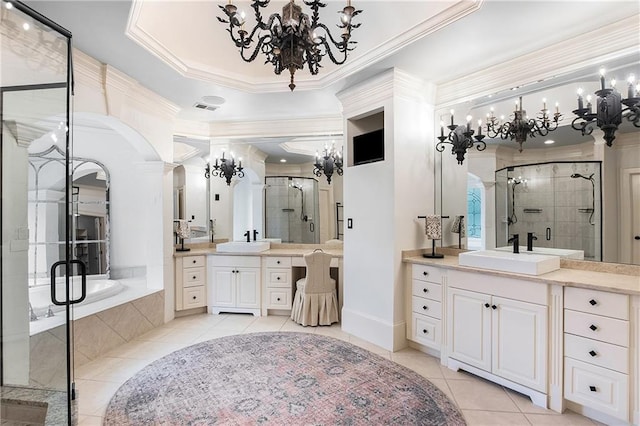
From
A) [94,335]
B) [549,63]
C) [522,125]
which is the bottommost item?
[94,335]

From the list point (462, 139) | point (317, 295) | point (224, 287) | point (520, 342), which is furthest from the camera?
point (224, 287)

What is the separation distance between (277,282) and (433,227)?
2.10 metres

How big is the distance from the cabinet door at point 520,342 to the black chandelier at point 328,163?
96.0 inches

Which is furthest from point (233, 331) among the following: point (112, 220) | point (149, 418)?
point (112, 220)

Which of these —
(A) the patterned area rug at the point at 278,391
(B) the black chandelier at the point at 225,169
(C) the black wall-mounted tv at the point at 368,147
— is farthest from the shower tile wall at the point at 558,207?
(B) the black chandelier at the point at 225,169

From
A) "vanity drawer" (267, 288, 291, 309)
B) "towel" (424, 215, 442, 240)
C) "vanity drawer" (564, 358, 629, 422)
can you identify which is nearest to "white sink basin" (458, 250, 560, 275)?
"towel" (424, 215, 442, 240)

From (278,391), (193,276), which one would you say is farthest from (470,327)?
(193,276)

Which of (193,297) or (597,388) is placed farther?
(193,297)

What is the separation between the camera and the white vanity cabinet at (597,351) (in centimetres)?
187

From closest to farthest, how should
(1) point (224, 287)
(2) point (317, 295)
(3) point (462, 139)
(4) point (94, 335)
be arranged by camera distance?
(4) point (94, 335), (3) point (462, 139), (2) point (317, 295), (1) point (224, 287)

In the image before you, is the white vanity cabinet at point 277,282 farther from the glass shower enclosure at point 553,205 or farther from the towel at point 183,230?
the glass shower enclosure at point 553,205

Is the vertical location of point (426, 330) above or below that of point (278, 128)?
below

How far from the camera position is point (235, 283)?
4184 millimetres

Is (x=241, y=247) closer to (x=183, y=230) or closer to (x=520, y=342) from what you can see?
(x=183, y=230)
